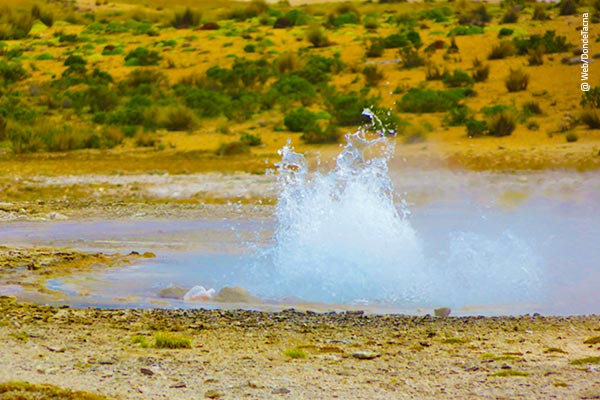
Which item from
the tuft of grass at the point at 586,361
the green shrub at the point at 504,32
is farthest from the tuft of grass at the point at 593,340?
the green shrub at the point at 504,32

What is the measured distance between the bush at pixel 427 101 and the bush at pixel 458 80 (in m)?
2.33

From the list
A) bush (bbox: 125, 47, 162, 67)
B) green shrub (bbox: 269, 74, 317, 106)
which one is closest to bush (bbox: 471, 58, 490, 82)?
green shrub (bbox: 269, 74, 317, 106)

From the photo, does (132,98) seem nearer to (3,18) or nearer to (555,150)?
(555,150)

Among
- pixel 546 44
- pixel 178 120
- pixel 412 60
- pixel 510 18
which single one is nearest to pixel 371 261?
pixel 178 120

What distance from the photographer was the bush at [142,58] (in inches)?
1391

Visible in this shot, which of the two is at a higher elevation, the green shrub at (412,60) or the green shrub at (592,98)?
the green shrub at (412,60)

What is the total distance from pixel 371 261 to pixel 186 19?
38841mm

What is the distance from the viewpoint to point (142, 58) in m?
35.4

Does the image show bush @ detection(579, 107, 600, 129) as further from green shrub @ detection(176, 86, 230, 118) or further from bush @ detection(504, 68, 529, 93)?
green shrub @ detection(176, 86, 230, 118)

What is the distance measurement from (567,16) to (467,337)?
32827mm

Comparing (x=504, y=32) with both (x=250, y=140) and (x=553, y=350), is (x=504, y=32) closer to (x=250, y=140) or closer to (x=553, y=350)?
(x=250, y=140)

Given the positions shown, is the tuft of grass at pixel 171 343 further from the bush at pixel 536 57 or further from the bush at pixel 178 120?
the bush at pixel 536 57

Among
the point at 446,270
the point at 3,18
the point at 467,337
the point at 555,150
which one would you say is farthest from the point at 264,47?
the point at 467,337

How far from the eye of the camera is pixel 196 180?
19.3 meters
